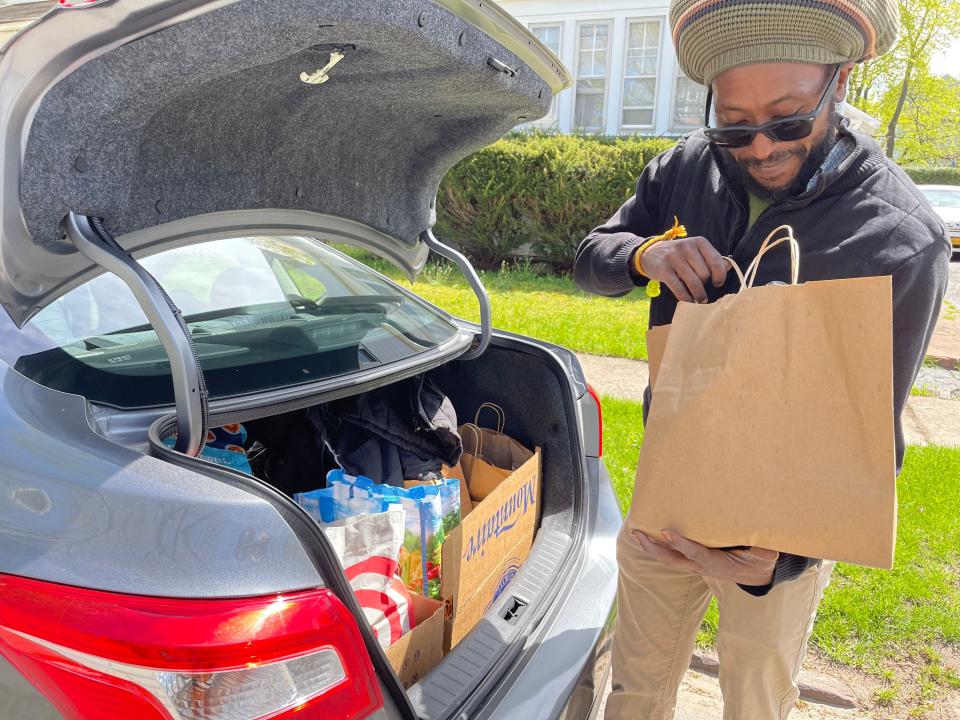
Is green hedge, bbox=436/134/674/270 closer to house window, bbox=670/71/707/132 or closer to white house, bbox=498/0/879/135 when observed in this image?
house window, bbox=670/71/707/132

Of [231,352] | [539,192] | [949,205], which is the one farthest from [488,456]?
[949,205]

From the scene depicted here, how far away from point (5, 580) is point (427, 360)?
1.06 m

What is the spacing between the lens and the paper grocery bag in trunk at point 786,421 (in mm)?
1155

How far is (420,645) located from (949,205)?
52.1ft

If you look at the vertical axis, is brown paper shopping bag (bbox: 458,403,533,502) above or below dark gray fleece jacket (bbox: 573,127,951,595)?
below

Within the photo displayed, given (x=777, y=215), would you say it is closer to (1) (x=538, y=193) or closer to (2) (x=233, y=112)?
(2) (x=233, y=112)

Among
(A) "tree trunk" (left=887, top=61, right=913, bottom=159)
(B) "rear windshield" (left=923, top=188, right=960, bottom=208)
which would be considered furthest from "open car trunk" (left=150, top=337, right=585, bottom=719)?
(A) "tree trunk" (left=887, top=61, right=913, bottom=159)

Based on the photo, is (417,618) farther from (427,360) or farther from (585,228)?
(585,228)

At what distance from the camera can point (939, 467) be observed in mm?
3811

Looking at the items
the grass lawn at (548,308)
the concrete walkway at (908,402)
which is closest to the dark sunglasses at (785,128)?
the concrete walkway at (908,402)

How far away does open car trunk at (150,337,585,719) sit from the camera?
1.42 meters

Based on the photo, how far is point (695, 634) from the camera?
1892mm

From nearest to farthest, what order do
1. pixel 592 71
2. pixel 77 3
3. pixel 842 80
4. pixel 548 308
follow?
1. pixel 77 3
2. pixel 842 80
3. pixel 548 308
4. pixel 592 71

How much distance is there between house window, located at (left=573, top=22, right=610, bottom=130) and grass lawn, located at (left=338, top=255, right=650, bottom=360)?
7.68 m
